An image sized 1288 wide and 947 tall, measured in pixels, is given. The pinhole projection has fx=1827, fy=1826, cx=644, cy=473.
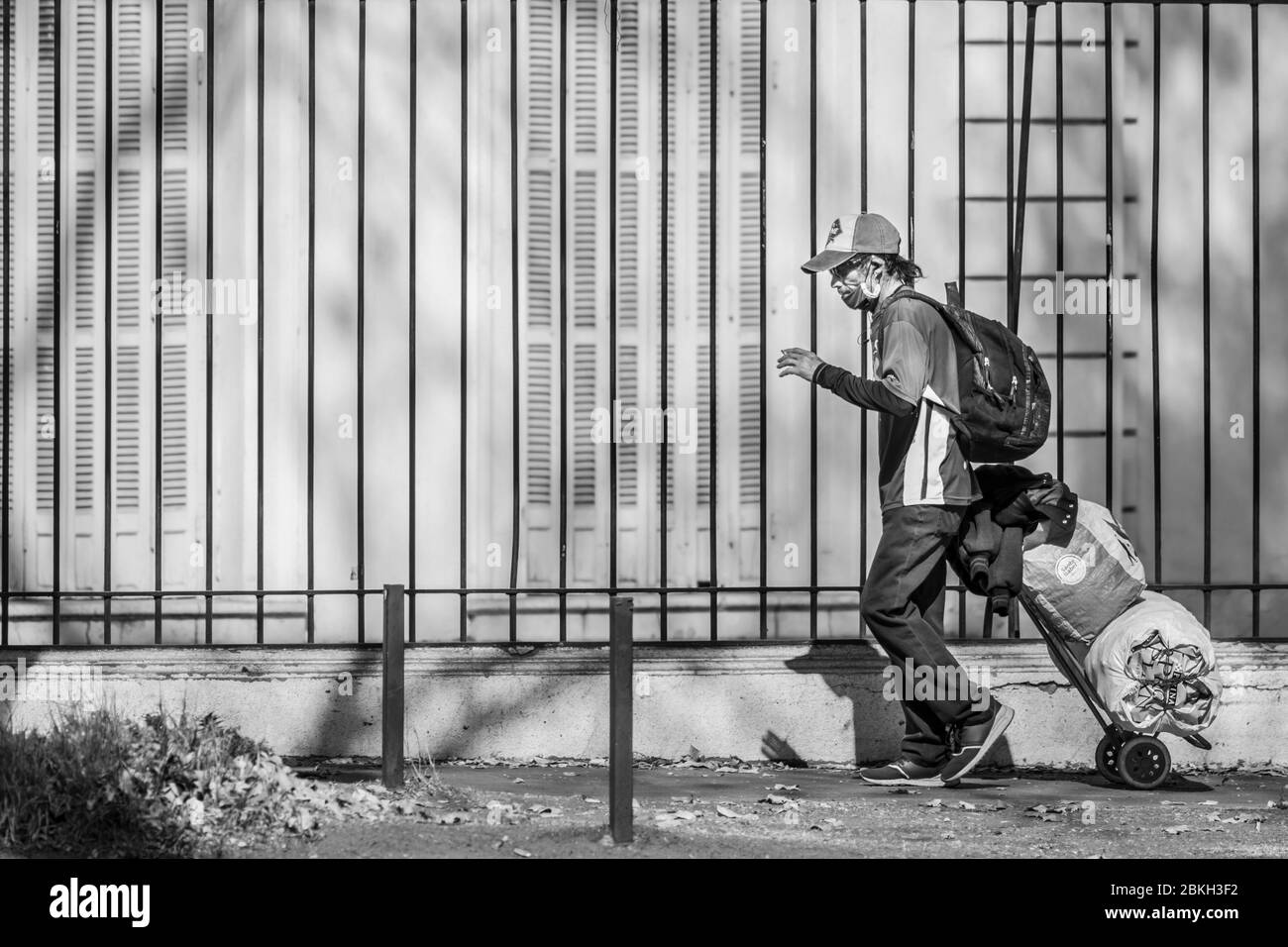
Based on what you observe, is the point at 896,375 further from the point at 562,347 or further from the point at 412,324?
the point at 412,324

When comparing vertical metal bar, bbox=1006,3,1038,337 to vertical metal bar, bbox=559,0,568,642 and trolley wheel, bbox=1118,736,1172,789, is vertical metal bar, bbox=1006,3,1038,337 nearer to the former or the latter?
trolley wheel, bbox=1118,736,1172,789

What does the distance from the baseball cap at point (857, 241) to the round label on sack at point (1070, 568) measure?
127 cm

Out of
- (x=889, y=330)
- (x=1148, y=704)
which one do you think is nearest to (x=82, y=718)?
(x=889, y=330)

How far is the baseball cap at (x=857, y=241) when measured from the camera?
6.62 m

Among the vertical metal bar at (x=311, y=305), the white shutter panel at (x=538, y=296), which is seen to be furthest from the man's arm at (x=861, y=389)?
the vertical metal bar at (x=311, y=305)

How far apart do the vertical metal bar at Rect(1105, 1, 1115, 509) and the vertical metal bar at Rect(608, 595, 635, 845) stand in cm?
285

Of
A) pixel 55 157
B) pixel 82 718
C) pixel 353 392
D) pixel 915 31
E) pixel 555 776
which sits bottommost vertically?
pixel 555 776

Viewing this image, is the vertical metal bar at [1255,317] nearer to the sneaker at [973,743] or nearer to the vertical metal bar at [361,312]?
the sneaker at [973,743]

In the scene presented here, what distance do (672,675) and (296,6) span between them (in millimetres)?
3455

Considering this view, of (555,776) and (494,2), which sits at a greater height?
(494,2)
